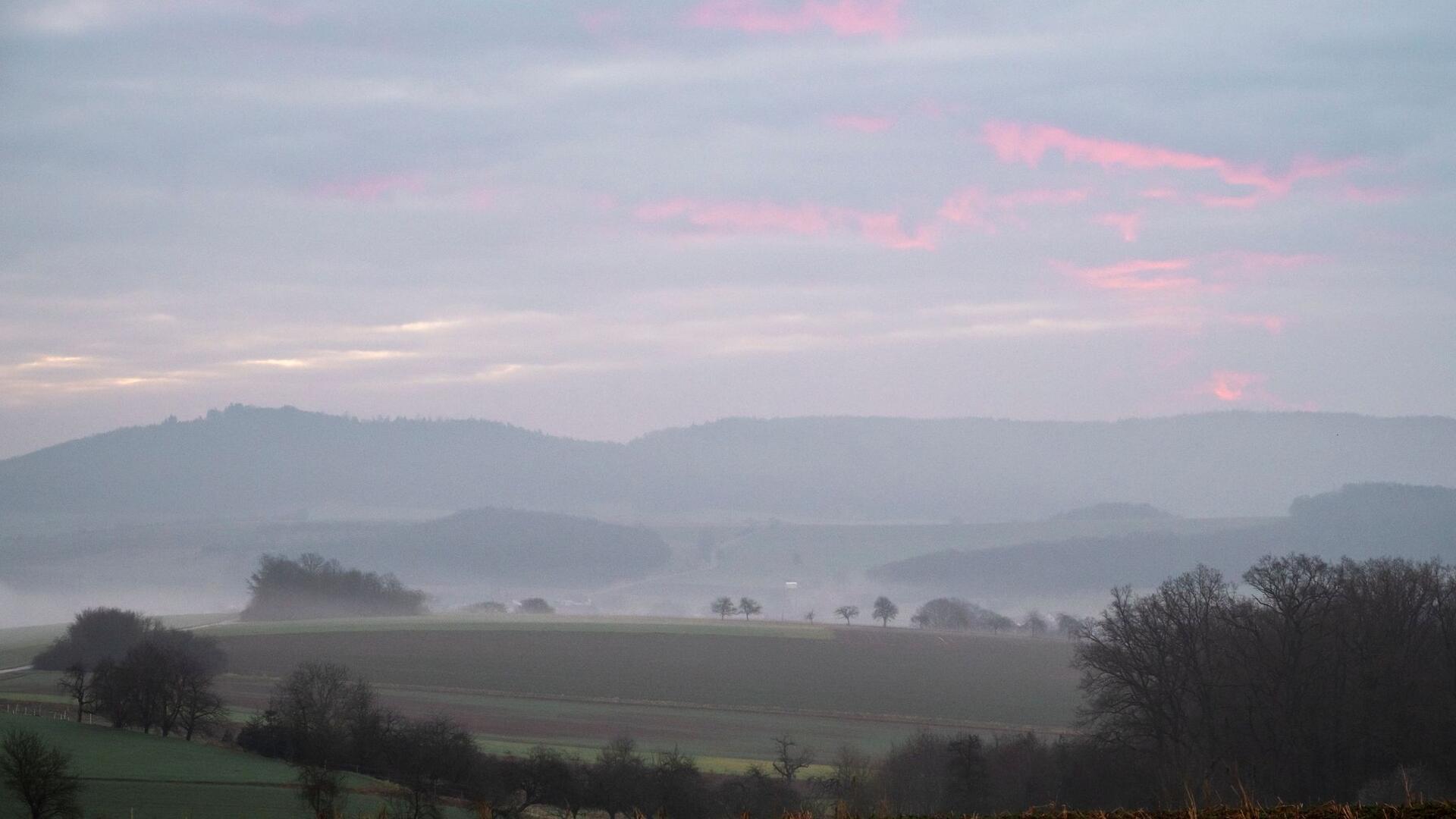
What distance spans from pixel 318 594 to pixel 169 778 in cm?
9660

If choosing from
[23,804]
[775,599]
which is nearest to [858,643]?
[23,804]

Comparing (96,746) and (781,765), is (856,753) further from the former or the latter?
(96,746)

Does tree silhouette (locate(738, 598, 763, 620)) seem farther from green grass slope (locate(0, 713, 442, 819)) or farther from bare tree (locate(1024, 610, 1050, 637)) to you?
green grass slope (locate(0, 713, 442, 819))

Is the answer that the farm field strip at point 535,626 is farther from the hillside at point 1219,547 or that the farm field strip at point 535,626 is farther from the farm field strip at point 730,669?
the hillside at point 1219,547

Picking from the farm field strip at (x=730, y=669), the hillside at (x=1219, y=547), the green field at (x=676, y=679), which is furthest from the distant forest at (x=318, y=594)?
the hillside at (x=1219, y=547)

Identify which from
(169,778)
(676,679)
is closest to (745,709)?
(676,679)

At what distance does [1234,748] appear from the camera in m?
40.4

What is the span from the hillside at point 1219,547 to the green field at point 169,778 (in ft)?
473

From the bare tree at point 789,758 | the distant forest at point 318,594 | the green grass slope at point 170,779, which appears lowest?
the bare tree at point 789,758

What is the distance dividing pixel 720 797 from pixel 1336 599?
86.2 ft

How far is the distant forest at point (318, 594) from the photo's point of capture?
5113 inches

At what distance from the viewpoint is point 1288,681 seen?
137ft

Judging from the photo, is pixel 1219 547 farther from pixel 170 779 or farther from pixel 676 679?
pixel 170 779

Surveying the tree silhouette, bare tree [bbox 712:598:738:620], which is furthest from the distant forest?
the tree silhouette
